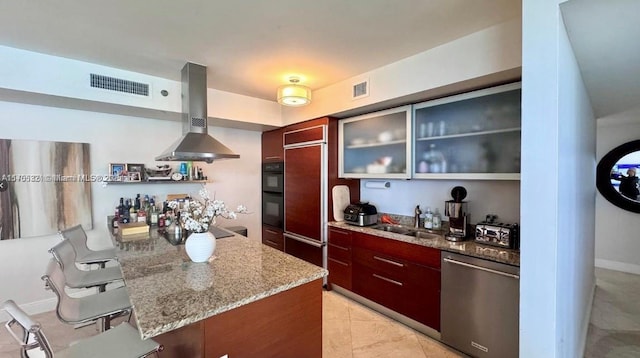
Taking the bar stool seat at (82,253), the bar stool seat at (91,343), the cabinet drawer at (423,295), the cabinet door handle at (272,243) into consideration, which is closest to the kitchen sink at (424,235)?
the cabinet drawer at (423,295)

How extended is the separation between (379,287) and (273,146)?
2.48 m

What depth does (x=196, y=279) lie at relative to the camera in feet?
4.96

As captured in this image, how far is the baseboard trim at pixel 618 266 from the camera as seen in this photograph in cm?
402

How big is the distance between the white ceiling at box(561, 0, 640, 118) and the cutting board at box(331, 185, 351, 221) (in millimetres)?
2306

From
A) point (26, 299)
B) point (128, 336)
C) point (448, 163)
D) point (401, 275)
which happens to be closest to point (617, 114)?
point (448, 163)

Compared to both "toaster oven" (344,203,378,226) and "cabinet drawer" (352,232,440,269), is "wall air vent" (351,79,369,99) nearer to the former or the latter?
"toaster oven" (344,203,378,226)

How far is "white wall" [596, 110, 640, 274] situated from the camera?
404 centimetres

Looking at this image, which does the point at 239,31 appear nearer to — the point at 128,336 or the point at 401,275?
the point at 128,336

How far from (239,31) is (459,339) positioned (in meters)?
2.86

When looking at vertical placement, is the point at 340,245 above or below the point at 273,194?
below

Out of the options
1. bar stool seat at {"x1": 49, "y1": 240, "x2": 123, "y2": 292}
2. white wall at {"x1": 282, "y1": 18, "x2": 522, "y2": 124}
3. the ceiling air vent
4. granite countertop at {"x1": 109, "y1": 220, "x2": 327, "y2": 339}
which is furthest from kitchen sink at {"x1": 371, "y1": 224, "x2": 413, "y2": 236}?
the ceiling air vent

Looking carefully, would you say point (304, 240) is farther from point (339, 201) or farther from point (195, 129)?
point (195, 129)

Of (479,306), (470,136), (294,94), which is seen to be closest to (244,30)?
(294,94)

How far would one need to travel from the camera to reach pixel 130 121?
10.8 ft
